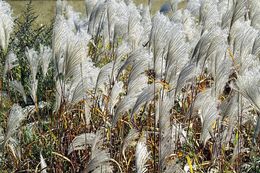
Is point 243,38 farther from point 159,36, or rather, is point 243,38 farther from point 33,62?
point 33,62

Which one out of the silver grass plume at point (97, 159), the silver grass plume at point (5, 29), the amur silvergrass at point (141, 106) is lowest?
the silver grass plume at point (97, 159)

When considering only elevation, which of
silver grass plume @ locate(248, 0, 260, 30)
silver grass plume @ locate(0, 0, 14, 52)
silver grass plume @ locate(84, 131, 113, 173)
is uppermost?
silver grass plume @ locate(248, 0, 260, 30)

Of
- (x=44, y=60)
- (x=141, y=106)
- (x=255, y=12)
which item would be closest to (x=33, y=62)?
(x=44, y=60)

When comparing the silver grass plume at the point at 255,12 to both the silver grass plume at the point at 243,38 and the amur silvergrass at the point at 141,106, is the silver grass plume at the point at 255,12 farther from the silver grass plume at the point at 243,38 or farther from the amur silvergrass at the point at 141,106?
the silver grass plume at the point at 243,38

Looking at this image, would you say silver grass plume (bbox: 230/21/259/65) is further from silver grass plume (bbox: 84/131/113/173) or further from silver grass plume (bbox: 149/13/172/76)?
silver grass plume (bbox: 84/131/113/173)

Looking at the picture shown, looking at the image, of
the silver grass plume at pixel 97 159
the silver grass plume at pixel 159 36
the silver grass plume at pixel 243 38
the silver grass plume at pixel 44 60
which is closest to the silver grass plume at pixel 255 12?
the silver grass plume at pixel 243 38

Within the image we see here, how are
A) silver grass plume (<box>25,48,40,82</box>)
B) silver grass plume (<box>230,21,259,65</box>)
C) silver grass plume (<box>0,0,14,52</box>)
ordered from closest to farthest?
silver grass plume (<box>230,21,259,65</box>) → silver grass plume (<box>25,48,40,82</box>) → silver grass plume (<box>0,0,14,52</box>)

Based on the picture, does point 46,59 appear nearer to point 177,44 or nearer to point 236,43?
point 177,44

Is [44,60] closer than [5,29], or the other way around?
[44,60]

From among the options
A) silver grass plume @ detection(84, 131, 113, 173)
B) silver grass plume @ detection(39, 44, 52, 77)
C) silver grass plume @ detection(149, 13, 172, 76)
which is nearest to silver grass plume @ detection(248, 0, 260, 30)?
silver grass plume @ detection(149, 13, 172, 76)

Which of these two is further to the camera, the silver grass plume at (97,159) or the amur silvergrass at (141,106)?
the amur silvergrass at (141,106)

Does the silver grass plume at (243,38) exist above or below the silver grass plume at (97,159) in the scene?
above

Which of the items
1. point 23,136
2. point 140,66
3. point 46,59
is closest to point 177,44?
point 140,66

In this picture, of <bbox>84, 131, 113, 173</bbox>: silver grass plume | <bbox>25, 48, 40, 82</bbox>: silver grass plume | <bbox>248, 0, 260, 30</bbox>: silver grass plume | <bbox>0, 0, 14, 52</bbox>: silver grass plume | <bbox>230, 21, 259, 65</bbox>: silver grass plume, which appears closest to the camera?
<bbox>84, 131, 113, 173</bbox>: silver grass plume
